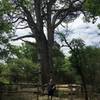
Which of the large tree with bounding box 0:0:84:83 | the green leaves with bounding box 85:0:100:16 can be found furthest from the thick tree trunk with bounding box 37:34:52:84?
the green leaves with bounding box 85:0:100:16

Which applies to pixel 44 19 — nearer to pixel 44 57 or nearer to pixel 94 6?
pixel 44 57

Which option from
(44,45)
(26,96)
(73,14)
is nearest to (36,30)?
(44,45)

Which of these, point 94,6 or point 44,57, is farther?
point 44,57

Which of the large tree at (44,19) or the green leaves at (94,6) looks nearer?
the green leaves at (94,6)

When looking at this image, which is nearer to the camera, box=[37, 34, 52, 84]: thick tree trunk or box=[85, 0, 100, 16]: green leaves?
box=[85, 0, 100, 16]: green leaves

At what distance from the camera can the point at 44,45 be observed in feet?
143

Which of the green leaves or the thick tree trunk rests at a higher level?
the thick tree trunk

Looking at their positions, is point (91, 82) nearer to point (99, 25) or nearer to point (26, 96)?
point (26, 96)

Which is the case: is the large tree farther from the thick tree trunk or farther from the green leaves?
the green leaves

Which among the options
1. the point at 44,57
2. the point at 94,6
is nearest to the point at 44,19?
the point at 44,57

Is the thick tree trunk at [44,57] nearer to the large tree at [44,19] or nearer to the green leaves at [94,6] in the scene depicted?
the large tree at [44,19]

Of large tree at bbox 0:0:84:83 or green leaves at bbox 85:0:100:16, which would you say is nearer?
green leaves at bbox 85:0:100:16

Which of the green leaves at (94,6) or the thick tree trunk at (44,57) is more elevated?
the thick tree trunk at (44,57)

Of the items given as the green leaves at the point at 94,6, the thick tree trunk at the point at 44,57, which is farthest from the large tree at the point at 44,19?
the green leaves at the point at 94,6
